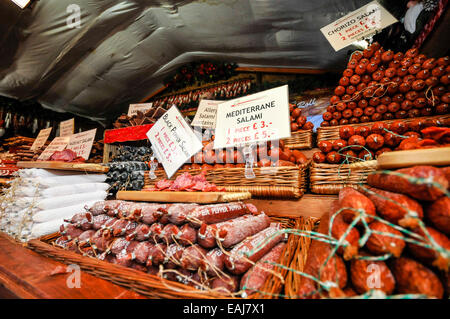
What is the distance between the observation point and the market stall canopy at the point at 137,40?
→ 278cm

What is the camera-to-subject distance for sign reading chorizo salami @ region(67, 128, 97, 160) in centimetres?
297

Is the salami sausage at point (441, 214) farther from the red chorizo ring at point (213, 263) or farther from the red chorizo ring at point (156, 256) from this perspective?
the red chorizo ring at point (156, 256)

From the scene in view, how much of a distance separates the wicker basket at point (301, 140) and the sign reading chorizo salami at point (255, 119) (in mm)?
760

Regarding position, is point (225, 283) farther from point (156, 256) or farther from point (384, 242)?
point (384, 242)

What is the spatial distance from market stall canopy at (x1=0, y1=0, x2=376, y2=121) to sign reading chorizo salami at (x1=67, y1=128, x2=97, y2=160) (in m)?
1.64

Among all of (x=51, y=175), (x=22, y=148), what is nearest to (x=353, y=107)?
(x=51, y=175)

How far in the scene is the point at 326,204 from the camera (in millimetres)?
1619

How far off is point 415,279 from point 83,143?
3.85 meters

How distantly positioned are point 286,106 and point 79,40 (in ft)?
12.5

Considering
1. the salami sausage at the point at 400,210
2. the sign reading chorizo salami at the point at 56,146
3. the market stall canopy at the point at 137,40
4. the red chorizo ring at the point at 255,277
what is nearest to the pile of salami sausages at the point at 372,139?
the salami sausage at the point at 400,210

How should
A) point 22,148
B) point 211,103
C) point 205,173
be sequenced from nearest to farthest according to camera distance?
point 205,173 → point 211,103 → point 22,148

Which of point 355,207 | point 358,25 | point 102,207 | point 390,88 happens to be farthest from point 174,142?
A: point 358,25

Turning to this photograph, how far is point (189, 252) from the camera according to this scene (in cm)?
102
